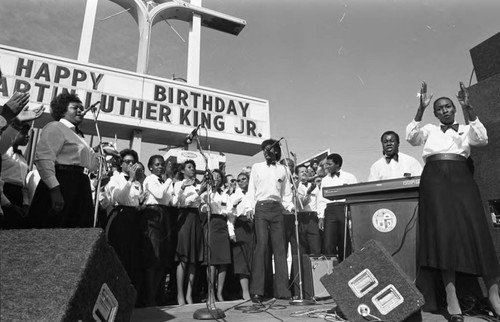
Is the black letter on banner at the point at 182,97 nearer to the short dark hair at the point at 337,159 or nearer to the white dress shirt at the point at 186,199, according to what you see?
the short dark hair at the point at 337,159

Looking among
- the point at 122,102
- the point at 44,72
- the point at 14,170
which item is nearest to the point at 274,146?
the point at 14,170

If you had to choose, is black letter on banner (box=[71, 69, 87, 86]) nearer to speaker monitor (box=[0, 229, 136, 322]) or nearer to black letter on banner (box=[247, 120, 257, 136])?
black letter on banner (box=[247, 120, 257, 136])

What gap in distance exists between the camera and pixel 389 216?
3.44 metres

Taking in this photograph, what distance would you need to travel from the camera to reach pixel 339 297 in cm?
293

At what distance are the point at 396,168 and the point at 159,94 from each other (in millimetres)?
8079

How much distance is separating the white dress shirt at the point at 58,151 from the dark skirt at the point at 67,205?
0.10 meters

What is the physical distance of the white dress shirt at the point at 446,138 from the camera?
120 inches

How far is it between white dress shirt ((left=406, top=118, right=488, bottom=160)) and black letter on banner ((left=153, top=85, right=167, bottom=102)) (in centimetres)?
862

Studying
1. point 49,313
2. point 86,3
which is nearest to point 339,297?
→ point 49,313

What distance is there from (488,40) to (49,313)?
14.0 feet

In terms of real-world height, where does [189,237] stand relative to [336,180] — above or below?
below

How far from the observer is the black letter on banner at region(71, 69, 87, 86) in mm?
9680

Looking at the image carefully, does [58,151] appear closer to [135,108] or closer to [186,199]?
[186,199]

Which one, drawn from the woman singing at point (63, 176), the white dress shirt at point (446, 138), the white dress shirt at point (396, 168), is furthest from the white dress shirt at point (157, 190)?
the white dress shirt at point (446, 138)
